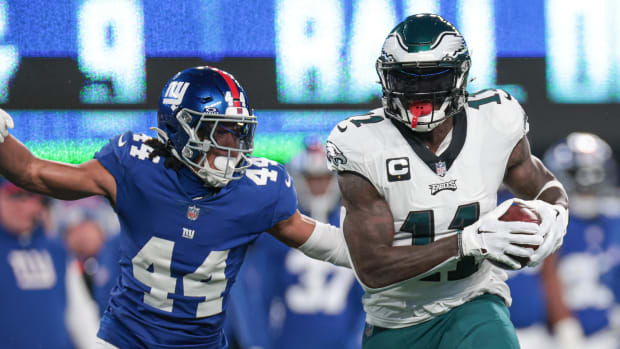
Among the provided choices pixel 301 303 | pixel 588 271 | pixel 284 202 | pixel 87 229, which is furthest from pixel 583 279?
pixel 87 229

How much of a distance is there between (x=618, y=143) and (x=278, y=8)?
2501mm

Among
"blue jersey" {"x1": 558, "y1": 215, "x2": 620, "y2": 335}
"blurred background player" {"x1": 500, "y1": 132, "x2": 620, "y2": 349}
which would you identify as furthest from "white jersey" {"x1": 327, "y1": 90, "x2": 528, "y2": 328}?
"blue jersey" {"x1": 558, "y1": 215, "x2": 620, "y2": 335}

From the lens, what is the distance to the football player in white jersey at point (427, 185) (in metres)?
2.47

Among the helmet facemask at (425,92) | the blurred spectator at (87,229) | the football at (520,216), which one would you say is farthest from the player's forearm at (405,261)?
the blurred spectator at (87,229)

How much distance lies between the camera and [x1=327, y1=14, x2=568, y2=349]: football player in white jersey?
247 cm

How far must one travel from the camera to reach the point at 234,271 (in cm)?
271

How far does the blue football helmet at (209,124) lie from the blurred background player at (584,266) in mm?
2406

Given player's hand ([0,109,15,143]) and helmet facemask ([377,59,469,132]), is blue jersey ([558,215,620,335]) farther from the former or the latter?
player's hand ([0,109,15,143])

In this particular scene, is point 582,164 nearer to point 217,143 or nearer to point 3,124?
point 217,143

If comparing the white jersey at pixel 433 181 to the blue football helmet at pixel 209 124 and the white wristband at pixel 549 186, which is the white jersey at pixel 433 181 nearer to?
the white wristband at pixel 549 186

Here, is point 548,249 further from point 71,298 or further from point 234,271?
point 71,298

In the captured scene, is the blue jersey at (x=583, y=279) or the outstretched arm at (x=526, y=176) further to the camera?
the blue jersey at (x=583, y=279)

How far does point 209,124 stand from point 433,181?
0.74 meters

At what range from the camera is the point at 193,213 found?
2621mm
